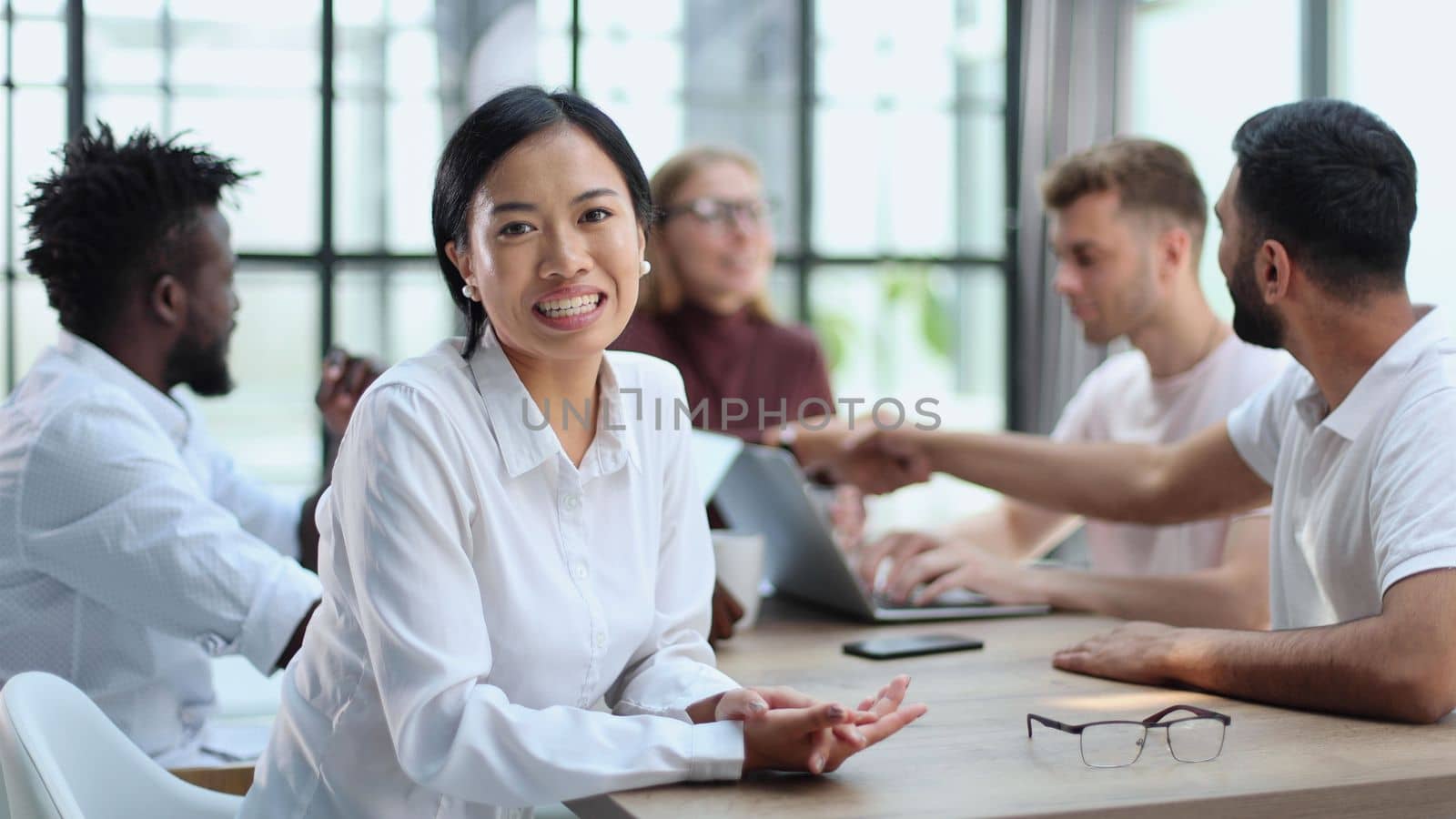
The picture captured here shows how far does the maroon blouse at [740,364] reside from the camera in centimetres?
337

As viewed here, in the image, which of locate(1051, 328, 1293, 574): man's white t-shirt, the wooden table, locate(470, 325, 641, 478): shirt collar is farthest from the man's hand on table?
locate(1051, 328, 1293, 574): man's white t-shirt

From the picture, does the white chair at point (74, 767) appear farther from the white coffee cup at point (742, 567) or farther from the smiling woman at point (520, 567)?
the white coffee cup at point (742, 567)

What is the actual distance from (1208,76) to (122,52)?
3696 millimetres

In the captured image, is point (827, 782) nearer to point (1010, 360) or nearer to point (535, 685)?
point (535, 685)

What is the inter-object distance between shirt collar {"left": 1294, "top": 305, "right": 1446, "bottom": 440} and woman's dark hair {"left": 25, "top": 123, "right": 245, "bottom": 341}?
1.64 meters

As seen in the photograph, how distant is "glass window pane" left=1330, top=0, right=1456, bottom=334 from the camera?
3.76 m

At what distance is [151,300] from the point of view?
80.3 inches

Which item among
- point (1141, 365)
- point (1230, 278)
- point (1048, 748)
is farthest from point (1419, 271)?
point (1048, 748)

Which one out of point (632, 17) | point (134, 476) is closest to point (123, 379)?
point (134, 476)

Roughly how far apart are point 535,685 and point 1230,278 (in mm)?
1085

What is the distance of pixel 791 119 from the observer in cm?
512

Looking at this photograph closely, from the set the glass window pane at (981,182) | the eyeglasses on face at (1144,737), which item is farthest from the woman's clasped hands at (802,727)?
the glass window pane at (981,182)

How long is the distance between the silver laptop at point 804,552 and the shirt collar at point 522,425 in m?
0.57

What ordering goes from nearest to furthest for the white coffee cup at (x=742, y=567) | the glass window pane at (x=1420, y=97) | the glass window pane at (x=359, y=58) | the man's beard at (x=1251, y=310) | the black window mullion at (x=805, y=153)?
the man's beard at (x=1251, y=310)
the white coffee cup at (x=742, y=567)
the glass window pane at (x=1420, y=97)
the glass window pane at (x=359, y=58)
the black window mullion at (x=805, y=153)
